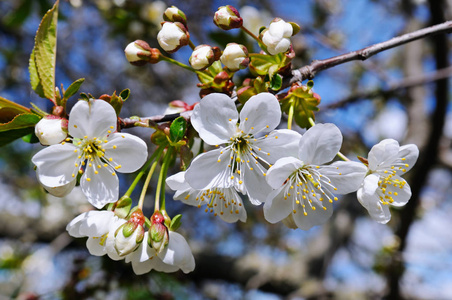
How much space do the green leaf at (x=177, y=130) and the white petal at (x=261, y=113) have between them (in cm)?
14

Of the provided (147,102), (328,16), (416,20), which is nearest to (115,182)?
(147,102)

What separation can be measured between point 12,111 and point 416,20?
325 cm

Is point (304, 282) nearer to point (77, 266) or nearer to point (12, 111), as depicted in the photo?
point (77, 266)

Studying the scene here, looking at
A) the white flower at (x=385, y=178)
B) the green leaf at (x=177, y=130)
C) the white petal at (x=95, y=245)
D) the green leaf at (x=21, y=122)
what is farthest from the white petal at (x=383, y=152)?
the green leaf at (x=21, y=122)

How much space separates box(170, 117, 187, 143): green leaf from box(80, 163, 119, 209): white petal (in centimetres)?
19

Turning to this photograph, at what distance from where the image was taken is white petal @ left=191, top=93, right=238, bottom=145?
0.84m

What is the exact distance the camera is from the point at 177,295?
8.38 ft

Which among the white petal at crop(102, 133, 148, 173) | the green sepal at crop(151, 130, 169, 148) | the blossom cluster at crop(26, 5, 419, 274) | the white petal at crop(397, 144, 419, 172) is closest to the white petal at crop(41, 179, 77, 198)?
the blossom cluster at crop(26, 5, 419, 274)

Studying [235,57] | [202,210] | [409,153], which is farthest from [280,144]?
[202,210]

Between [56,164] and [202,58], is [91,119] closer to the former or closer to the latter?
[56,164]

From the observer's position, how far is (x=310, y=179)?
0.92 metres

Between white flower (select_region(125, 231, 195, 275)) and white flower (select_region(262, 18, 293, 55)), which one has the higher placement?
white flower (select_region(262, 18, 293, 55))

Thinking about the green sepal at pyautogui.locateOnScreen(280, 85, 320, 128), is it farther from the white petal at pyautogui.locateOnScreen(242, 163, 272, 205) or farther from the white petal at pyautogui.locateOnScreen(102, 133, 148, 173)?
the white petal at pyautogui.locateOnScreen(102, 133, 148, 173)

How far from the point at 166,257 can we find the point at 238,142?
32cm
